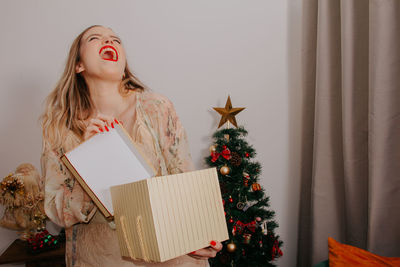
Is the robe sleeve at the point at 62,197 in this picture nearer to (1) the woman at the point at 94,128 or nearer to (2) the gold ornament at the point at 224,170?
(1) the woman at the point at 94,128

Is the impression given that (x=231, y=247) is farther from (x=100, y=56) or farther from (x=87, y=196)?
(x=100, y=56)

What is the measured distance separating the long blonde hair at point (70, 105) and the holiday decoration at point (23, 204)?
24.0 inches

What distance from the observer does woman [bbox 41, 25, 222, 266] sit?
1136 mm

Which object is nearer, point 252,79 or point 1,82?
point 1,82

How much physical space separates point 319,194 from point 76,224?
131 cm

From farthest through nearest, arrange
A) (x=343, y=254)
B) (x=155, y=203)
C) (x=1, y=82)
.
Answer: (x=1, y=82)
(x=343, y=254)
(x=155, y=203)

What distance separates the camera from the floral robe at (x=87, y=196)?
3.70 ft

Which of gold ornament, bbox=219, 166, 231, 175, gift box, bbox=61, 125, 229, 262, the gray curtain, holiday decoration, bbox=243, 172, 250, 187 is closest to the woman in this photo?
gift box, bbox=61, 125, 229, 262

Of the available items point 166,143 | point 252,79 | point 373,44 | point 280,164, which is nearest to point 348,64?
point 373,44

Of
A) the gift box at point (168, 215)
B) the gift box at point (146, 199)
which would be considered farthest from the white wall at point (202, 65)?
the gift box at point (168, 215)

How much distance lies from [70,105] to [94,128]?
260mm

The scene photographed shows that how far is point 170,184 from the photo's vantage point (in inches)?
32.1

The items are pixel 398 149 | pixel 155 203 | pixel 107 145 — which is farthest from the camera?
pixel 398 149

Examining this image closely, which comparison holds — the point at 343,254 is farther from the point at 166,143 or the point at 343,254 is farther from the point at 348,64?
the point at 348,64
